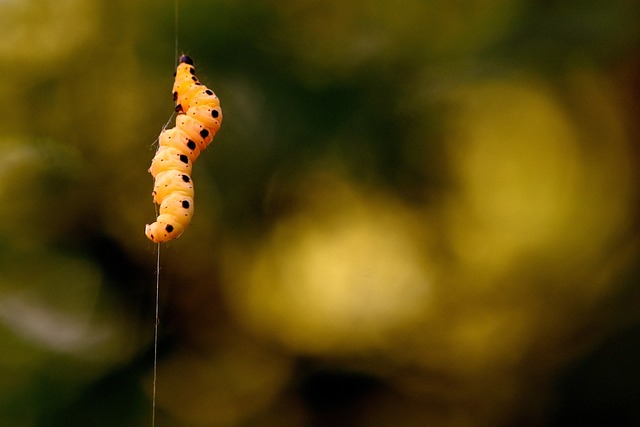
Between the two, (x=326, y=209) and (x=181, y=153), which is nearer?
(x=181, y=153)

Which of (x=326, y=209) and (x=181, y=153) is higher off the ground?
(x=326, y=209)

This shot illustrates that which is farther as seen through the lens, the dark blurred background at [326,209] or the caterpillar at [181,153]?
the dark blurred background at [326,209]

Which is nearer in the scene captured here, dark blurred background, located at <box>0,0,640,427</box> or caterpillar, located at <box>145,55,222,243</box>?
caterpillar, located at <box>145,55,222,243</box>

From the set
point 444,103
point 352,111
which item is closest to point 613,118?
point 444,103

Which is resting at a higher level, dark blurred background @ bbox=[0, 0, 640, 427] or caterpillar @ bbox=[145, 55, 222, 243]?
dark blurred background @ bbox=[0, 0, 640, 427]

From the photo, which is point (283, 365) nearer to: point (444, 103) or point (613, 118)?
point (444, 103)

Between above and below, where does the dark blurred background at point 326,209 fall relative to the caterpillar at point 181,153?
above
